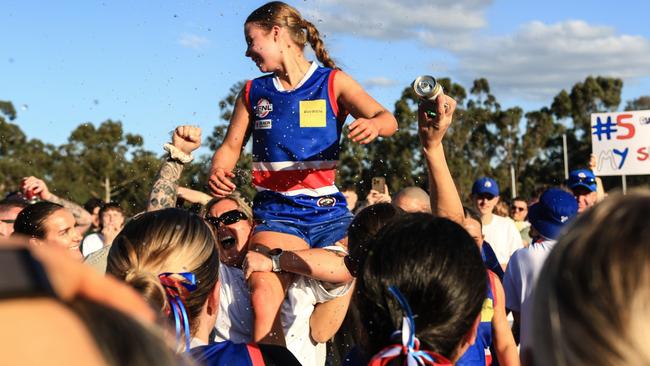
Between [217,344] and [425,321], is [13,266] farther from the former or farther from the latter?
[217,344]

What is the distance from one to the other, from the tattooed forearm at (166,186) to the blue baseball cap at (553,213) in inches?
90.6

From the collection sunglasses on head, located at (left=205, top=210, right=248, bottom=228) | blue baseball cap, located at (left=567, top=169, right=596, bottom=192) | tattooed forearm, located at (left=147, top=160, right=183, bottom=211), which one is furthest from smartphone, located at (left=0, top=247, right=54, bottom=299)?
blue baseball cap, located at (left=567, top=169, right=596, bottom=192)

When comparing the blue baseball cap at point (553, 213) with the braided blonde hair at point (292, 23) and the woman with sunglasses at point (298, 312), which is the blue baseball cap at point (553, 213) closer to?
the woman with sunglasses at point (298, 312)

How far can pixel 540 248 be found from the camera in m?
4.82

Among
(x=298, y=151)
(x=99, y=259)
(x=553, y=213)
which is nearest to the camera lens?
(x=298, y=151)

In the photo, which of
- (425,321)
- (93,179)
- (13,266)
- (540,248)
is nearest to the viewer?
(13,266)

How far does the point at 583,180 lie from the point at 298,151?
3560 mm

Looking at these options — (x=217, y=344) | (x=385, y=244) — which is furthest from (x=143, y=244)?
(x=385, y=244)

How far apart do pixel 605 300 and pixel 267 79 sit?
3777 mm

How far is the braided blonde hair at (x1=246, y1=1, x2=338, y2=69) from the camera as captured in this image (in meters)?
4.48

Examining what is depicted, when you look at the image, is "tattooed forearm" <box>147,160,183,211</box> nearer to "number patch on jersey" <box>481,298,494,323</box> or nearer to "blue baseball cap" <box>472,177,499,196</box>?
"number patch on jersey" <box>481,298,494,323</box>

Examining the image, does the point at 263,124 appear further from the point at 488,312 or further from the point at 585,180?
the point at 585,180

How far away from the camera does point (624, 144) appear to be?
37.4 feet

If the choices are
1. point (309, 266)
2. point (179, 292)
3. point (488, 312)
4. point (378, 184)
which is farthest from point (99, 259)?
point (179, 292)
